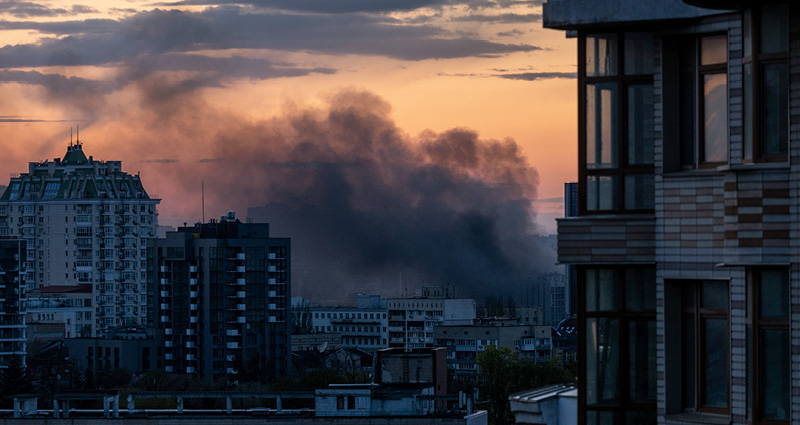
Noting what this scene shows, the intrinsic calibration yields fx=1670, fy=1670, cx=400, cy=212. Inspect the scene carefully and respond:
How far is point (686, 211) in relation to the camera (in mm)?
11852

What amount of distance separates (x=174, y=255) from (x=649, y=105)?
424 feet

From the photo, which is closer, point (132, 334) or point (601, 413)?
point (601, 413)

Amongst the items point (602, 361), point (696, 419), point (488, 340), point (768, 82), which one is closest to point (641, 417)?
point (602, 361)

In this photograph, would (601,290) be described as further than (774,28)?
Yes

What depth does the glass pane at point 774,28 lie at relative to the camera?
1070 centimetres

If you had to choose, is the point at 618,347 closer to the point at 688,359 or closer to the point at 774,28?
the point at 688,359

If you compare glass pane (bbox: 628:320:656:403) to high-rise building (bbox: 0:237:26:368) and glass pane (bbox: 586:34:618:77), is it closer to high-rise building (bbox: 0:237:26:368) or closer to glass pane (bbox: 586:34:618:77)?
glass pane (bbox: 586:34:618:77)

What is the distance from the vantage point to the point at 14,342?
12244cm

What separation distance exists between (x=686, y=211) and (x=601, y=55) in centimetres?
140

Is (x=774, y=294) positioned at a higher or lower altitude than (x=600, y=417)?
higher

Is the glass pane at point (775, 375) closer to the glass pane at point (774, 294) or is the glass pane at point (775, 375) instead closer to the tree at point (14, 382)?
the glass pane at point (774, 294)

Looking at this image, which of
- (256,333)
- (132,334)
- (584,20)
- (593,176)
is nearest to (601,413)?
(593,176)

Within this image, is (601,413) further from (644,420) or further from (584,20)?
(584,20)

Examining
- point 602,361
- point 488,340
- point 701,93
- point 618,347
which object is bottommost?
point 488,340
